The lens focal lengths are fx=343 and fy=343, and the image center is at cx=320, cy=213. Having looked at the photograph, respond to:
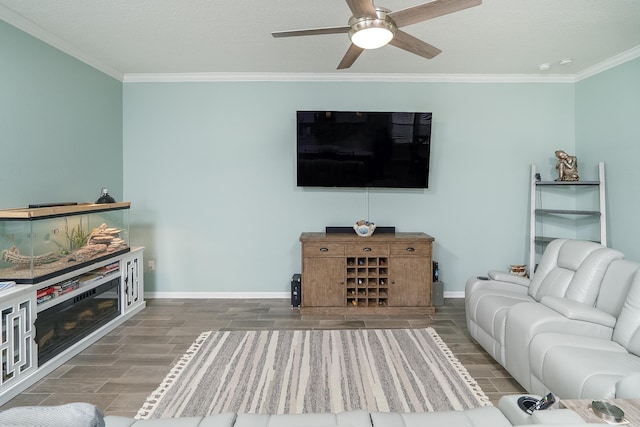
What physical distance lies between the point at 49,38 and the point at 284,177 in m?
2.58

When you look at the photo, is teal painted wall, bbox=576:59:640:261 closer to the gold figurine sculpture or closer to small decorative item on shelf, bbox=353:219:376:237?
the gold figurine sculpture

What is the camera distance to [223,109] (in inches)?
167

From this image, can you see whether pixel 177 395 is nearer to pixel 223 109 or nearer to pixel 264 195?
pixel 264 195

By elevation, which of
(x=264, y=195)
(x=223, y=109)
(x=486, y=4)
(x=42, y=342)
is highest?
(x=486, y=4)

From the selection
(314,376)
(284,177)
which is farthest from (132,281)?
(314,376)

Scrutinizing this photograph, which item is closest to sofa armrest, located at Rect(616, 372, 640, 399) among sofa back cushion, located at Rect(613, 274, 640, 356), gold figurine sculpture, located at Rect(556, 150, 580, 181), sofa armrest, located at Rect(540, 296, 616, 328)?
sofa back cushion, located at Rect(613, 274, 640, 356)

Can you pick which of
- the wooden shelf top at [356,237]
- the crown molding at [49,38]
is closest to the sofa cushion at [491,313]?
the wooden shelf top at [356,237]

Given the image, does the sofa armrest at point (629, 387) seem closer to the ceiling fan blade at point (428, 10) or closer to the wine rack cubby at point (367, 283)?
the ceiling fan blade at point (428, 10)

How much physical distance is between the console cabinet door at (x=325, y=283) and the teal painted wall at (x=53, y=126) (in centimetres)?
251

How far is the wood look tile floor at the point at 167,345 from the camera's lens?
7.57ft

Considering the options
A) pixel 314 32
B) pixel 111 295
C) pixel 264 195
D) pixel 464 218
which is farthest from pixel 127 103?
pixel 464 218

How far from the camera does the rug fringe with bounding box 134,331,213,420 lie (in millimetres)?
2090

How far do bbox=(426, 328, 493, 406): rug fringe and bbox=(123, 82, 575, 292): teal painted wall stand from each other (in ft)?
4.35

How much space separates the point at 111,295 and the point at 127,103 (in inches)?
92.5
